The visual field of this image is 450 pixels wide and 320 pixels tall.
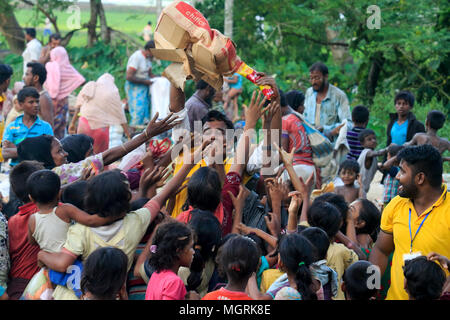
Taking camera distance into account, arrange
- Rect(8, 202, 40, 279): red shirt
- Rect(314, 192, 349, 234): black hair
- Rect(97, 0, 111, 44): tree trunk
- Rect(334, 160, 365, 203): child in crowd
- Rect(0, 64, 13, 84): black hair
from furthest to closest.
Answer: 1. Rect(97, 0, 111, 44): tree trunk
2. Rect(0, 64, 13, 84): black hair
3. Rect(334, 160, 365, 203): child in crowd
4. Rect(314, 192, 349, 234): black hair
5. Rect(8, 202, 40, 279): red shirt

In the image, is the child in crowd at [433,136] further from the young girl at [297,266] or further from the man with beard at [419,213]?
the young girl at [297,266]

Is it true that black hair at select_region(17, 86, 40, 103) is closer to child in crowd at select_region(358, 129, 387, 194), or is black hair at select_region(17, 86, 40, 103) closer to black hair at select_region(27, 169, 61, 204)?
black hair at select_region(27, 169, 61, 204)

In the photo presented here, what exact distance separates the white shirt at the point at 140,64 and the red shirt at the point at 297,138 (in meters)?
4.53

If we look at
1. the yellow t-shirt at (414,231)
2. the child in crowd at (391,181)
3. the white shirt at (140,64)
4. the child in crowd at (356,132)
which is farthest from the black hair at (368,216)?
the white shirt at (140,64)

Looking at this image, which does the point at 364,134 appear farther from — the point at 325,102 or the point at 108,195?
the point at 108,195

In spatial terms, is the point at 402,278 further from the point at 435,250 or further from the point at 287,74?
the point at 287,74

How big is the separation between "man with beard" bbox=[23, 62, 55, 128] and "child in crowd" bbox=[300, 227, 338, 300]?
477 centimetres

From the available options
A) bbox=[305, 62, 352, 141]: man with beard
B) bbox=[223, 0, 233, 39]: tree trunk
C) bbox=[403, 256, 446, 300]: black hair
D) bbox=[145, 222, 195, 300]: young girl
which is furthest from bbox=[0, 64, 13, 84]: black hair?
bbox=[223, 0, 233, 39]: tree trunk

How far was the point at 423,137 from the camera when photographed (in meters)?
7.29

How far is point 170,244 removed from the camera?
11.4 ft

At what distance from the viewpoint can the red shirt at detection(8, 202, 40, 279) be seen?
13.1ft
